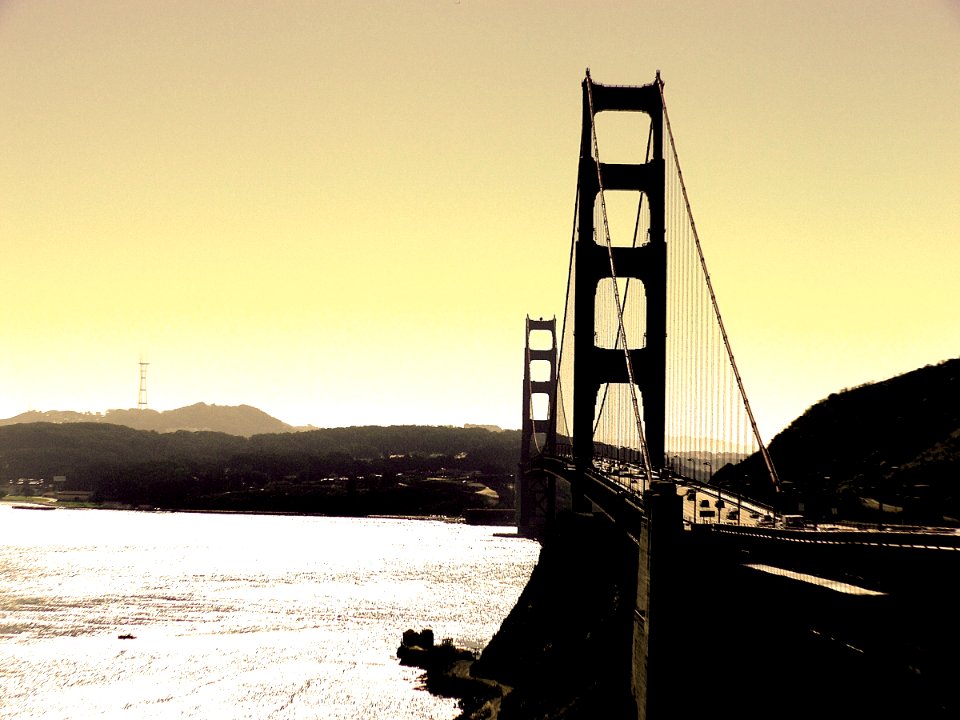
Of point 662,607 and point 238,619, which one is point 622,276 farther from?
point 238,619

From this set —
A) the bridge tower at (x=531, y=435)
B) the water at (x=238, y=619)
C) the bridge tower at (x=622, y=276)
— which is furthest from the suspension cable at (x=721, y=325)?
the bridge tower at (x=531, y=435)

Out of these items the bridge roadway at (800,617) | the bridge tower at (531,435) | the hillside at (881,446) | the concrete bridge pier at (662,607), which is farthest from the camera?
the bridge tower at (531,435)

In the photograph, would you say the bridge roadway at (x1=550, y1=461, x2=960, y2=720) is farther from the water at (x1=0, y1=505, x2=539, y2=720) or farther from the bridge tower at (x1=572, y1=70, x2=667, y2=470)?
the water at (x1=0, y1=505, x2=539, y2=720)

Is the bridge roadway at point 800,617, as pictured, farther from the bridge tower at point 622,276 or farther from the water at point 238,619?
the water at point 238,619

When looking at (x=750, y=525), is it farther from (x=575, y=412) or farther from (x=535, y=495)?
(x=535, y=495)

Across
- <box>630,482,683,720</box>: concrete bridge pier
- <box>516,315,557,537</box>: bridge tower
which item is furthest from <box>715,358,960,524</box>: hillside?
<box>516,315,557,537</box>: bridge tower

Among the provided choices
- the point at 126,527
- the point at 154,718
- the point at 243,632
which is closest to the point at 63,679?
the point at 154,718

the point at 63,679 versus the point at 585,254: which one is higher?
the point at 585,254

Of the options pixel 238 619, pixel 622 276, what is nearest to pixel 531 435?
pixel 238 619
